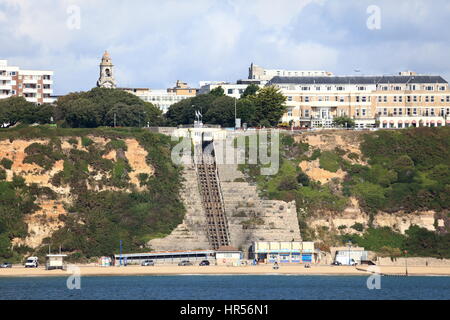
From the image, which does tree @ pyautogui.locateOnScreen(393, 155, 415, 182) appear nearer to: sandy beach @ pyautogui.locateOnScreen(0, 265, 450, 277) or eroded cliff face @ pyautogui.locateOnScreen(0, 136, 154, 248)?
sandy beach @ pyautogui.locateOnScreen(0, 265, 450, 277)

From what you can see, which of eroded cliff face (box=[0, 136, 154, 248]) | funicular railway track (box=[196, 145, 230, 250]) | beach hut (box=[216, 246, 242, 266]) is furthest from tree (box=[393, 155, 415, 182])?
eroded cliff face (box=[0, 136, 154, 248])

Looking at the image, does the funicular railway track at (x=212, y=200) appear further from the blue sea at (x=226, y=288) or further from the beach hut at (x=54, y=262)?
the beach hut at (x=54, y=262)

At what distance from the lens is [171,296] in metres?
122

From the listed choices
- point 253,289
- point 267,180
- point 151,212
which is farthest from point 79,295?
point 267,180

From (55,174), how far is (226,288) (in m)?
45.8

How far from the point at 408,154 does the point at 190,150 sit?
3325 centimetres

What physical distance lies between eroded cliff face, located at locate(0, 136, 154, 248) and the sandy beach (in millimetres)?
10175

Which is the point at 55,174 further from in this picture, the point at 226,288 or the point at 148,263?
the point at 226,288

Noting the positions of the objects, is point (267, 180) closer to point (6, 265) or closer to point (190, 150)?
point (190, 150)

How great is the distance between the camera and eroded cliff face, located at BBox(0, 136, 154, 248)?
6255 inches

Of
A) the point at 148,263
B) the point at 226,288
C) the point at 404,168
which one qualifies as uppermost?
the point at 404,168

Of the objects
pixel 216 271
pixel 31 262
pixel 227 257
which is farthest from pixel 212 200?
pixel 31 262

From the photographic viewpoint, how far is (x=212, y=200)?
561ft
